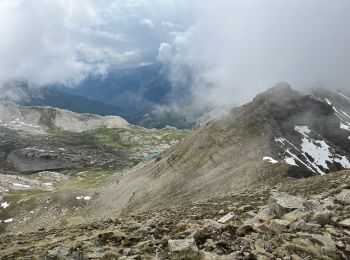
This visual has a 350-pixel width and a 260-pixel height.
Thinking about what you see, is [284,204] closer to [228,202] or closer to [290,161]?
[228,202]

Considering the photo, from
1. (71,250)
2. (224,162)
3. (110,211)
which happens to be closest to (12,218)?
(110,211)

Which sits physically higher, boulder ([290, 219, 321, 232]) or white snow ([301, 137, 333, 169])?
white snow ([301, 137, 333, 169])

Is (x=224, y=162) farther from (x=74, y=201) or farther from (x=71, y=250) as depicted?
(x=71, y=250)

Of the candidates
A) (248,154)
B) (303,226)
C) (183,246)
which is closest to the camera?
(183,246)

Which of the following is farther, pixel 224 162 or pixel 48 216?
pixel 48 216

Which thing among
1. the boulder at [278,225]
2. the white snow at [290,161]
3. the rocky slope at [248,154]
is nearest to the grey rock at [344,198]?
the boulder at [278,225]

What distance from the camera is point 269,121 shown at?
4535 inches

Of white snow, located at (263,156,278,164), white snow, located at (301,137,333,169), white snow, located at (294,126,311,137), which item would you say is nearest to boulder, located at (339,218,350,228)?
white snow, located at (263,156,278,164)

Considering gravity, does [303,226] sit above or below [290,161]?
below

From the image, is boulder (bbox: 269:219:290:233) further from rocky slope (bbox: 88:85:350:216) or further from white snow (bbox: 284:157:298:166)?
white snow (bbox: 284:157:298:166)

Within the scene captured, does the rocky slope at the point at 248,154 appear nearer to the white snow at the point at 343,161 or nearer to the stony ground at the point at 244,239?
the white snow at the point at 343,161

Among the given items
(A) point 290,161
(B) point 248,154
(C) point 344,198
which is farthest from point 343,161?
(C) point 344,198

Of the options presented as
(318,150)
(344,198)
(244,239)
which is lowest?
(244,239)

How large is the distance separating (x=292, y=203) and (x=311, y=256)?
34.3 feet
